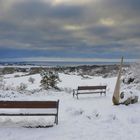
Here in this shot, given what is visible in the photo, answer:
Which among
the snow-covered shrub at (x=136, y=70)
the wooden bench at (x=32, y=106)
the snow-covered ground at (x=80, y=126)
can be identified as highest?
the snow-covered shrub at (x=136, y=70)

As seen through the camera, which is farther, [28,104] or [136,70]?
[136,70]

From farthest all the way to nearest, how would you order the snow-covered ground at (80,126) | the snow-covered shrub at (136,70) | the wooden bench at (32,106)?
the snow-covered shrub at (136,70) < the wooden bench at (32,106) < the snow-covered ground at (80,126)

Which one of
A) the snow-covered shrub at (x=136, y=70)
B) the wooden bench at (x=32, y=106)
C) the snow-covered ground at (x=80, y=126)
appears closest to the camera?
the snow-covered ground at (x=80, y=126)

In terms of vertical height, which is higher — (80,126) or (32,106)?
(32,106)

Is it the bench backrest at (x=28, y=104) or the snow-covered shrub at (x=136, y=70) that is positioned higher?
the snow-covered shrub at (x=136, y=70)

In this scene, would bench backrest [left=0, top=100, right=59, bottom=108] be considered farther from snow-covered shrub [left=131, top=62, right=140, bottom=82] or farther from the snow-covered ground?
snow-covered shrub [left=131, top=62, right=140, bottom=82]

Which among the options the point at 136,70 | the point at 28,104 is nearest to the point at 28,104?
the point at 28,104

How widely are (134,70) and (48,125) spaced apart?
64.3 feet

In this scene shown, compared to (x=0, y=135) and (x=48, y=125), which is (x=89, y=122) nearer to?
(x=48, y=125)

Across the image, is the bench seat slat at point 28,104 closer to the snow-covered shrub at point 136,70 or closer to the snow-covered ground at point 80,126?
the snow-covered ground at point 80,126

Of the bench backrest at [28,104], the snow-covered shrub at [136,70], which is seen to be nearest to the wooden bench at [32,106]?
the bench backrest at [28,104]

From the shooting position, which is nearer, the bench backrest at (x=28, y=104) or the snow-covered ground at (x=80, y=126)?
the snow-covered ground at (x=80, y=126)

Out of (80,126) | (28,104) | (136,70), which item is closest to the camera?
(80,126)

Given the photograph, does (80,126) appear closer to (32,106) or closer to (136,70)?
(32,106)
